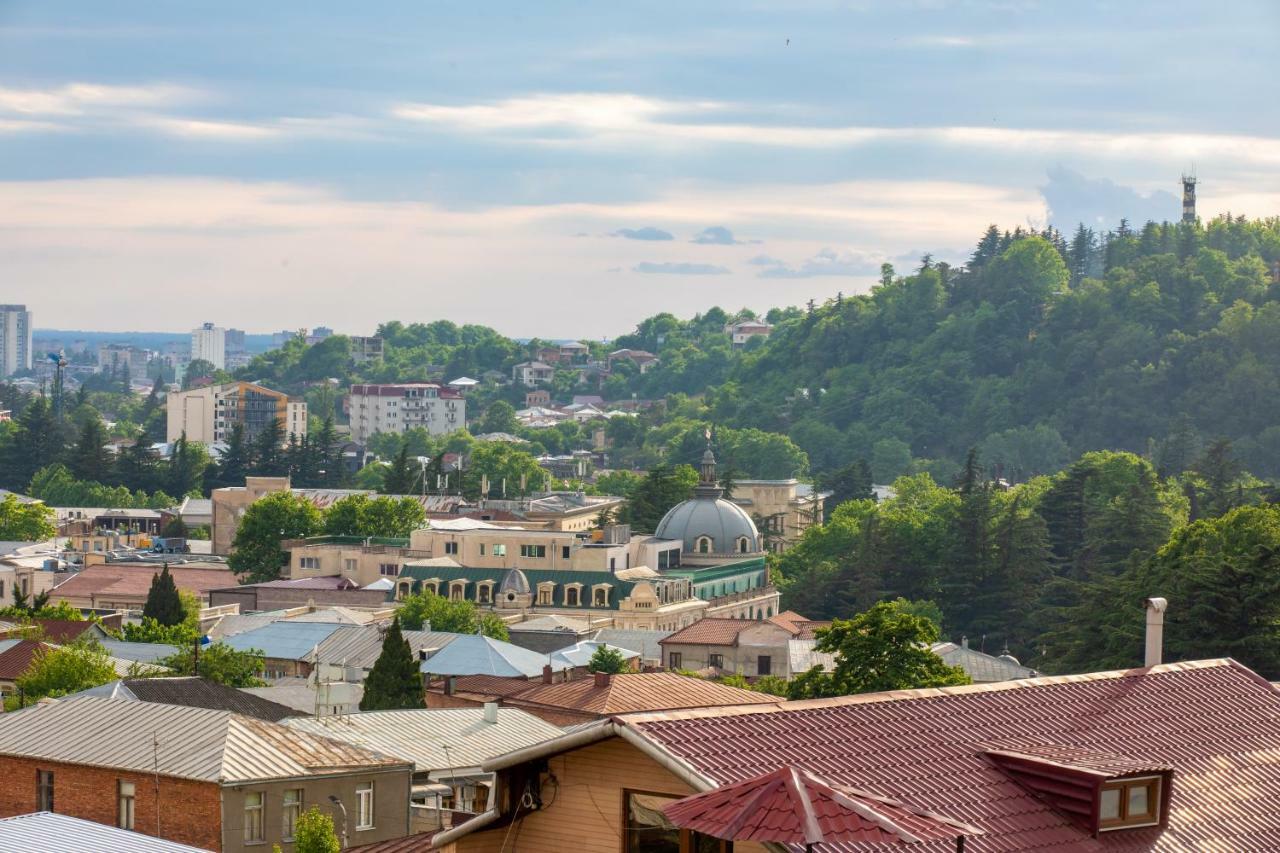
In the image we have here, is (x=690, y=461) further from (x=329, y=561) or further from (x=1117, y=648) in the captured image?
(x=1117, y=648)

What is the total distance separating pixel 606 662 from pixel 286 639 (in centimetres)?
1060

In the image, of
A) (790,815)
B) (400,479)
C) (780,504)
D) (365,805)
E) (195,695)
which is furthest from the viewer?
(780,504)

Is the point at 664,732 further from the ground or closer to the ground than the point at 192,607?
further from the ground

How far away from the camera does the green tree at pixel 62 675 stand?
42719 millimetres

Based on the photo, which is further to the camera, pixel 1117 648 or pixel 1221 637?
pixel 1117 648

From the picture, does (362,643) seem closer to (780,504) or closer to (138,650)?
(138,650)

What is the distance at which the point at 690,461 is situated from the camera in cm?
18488

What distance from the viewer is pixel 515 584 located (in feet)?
289

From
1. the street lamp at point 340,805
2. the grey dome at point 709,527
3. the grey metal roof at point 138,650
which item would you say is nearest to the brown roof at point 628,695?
the grey metal roof at point 138,650

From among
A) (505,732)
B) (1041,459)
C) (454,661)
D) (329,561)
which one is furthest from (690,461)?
(505,732)

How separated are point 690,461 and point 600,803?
171788 millimetres

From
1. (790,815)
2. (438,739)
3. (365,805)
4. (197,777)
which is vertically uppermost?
(790,815)

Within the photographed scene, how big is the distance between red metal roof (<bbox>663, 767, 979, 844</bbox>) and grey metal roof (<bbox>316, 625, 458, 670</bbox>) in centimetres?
4826

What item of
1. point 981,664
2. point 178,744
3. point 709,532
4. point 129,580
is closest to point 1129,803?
point 178,744
